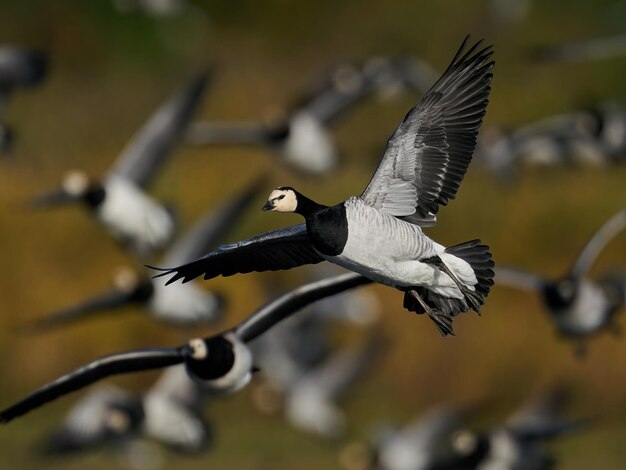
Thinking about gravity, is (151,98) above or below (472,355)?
above

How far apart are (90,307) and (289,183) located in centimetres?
455

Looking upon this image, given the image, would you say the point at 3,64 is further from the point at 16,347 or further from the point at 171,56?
the point at 171,56

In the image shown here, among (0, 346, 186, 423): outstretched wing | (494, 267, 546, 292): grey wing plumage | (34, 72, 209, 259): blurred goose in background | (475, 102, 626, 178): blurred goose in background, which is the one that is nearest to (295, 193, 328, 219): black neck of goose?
(0, 346, 186, 423): outstretched wing

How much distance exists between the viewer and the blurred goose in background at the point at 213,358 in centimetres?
571

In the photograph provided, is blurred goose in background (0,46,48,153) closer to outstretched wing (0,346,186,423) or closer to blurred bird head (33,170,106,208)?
blurred bird head (33,170,106,208)

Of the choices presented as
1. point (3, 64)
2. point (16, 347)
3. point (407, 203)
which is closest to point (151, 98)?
point (16, 347)

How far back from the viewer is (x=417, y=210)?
16.5 feet

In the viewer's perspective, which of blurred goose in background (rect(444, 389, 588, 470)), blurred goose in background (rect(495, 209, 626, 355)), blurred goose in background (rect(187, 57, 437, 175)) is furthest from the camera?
blurred goose in background (rect(187, 57, 437, 175))

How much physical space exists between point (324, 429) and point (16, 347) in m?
2.94

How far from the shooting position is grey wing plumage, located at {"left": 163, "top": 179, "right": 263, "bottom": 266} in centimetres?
864

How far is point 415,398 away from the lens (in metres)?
11.7

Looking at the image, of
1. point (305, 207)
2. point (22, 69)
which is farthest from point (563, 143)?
point (305, 207)

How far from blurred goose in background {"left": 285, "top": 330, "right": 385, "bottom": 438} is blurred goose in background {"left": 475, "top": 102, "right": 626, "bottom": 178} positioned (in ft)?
7.52

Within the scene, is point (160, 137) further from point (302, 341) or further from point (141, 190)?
point (302, 341)
